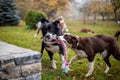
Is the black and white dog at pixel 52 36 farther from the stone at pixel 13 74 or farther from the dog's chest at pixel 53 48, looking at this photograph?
the stone at pixel 13 74

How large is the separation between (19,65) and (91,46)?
197 centimetres

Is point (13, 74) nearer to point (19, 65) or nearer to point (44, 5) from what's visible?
point (19, 65)

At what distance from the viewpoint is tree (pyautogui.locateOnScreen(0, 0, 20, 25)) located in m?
17.2

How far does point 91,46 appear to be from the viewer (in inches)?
210

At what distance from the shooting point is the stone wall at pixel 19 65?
12.5 feet

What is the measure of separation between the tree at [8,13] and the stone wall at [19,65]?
13210 mm

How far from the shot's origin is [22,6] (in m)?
22.1

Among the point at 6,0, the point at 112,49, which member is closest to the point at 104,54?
the point at 112,49

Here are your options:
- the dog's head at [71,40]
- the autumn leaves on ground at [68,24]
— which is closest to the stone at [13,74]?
the autumn leaves on ground at [68,24]

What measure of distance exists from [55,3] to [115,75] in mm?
16428

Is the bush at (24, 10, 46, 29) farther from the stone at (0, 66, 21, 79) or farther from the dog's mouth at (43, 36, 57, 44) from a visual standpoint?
the stone at (0, 66, 21, 79)

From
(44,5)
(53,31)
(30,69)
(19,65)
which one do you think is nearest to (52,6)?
(44,5)

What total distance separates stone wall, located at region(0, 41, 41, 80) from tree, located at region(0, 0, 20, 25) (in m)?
13.2

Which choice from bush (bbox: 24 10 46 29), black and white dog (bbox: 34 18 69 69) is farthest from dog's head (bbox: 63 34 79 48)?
bush (bbox: 24 10 46 29)
